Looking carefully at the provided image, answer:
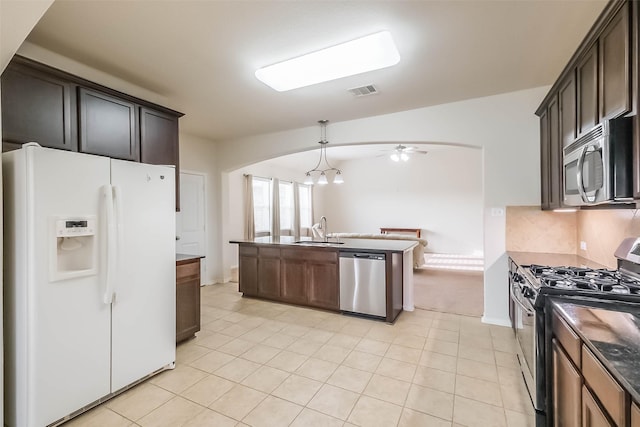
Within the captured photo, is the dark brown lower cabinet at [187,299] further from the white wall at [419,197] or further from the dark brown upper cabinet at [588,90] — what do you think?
the white wall at [419,197]

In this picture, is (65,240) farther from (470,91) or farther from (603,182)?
(470,91)

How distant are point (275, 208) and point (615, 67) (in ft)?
23.0

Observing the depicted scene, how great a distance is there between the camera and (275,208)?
8.01 meters

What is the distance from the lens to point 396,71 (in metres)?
2.90

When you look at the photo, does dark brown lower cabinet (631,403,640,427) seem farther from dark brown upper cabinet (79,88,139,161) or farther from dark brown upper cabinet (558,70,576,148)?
dark brown upper cabinet (79,88,139,161)

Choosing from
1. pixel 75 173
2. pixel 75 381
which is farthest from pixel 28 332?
pixel 75 173

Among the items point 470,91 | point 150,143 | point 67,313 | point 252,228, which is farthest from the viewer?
point 252,228

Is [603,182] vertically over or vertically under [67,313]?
over

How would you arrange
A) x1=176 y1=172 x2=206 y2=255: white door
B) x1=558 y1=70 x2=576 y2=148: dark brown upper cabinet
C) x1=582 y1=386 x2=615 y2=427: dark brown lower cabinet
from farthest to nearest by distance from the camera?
x1=176 y1=172 x2=206 y2=255: white door → x1=558 y1=70 x2=576 y2=148: dark brown upper cabinet → x1=582 y1=386 x2=615 y2=427: dark brown lower cabinet

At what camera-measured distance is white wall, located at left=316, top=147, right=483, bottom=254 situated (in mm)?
8469

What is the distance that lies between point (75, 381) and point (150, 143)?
221 centimetres

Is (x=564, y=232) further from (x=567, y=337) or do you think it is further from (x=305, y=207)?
(x=305, y=207)

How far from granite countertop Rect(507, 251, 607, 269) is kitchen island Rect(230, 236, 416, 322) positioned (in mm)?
1185

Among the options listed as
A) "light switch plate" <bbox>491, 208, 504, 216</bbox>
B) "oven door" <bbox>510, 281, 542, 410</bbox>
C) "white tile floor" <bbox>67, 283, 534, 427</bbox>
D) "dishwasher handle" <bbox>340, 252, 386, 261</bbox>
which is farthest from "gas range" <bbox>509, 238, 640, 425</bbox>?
"dishwasher handle" <bbox>340, 252, 386, 261</bbox>
